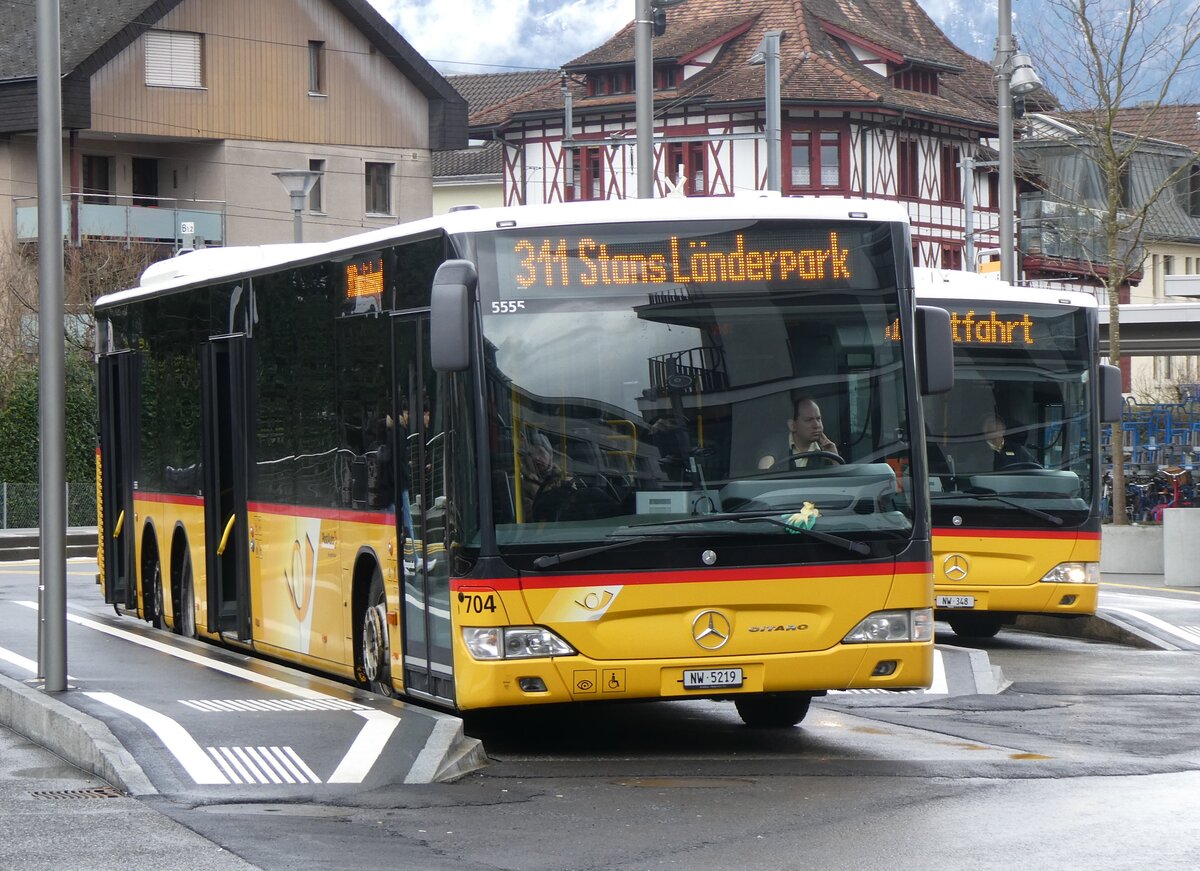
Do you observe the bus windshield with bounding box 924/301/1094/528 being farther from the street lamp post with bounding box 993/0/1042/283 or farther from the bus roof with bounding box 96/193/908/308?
the street lamp post with bounding box 993/0/1042/283

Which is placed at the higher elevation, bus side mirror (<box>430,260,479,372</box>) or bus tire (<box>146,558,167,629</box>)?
bus side mirror (<box>430,260,479,372</box>)

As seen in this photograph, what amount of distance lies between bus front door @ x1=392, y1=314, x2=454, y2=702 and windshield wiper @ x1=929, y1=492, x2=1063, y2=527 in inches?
285

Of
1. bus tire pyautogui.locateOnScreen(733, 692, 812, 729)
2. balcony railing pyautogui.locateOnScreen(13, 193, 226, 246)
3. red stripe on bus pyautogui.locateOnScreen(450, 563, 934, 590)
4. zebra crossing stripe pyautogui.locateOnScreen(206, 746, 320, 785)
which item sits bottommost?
bus tire pyautogui.locateOnScreen(733, 692, 812, 729)

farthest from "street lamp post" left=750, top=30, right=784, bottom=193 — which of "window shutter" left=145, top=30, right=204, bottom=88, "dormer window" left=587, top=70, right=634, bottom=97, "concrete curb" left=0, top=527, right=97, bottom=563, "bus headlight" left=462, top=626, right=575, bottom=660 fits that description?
"dormer window" left=587, top=70, right=634, bottom=97

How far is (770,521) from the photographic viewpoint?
11367 millimetres

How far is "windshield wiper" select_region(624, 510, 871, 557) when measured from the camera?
37.0ft

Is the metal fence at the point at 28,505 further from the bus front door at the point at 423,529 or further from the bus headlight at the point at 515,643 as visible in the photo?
the bus headlight at the point at 515,643

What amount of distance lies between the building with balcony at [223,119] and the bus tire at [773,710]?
126 ft

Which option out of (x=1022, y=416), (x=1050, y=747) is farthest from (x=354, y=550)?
(x=1022, y=416)

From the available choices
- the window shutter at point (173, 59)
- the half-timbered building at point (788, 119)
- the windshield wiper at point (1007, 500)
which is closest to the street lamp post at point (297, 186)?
the windshield wiper at point (1007, 500)

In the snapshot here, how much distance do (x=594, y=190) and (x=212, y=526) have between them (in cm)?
5102

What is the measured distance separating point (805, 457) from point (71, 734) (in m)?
3.91

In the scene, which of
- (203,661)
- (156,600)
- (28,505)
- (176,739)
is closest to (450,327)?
(176,739)

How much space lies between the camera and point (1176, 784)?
34.8ft
